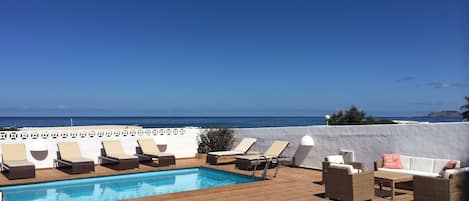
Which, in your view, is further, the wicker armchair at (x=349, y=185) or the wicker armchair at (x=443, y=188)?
the wicker armchair at (x=349, y=185)

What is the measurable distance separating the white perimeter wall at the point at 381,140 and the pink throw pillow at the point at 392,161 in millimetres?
448

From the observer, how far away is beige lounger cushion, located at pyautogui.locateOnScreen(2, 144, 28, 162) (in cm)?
899

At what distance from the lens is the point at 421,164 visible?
708cm

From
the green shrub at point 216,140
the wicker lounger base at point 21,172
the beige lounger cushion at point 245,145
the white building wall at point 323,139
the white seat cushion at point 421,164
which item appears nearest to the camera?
the white seat cushion at point 421,164

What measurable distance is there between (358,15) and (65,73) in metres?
24.5

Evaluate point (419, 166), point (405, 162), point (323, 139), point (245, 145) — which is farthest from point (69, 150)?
point (419, 166)

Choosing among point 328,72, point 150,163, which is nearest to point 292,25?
point 328,72

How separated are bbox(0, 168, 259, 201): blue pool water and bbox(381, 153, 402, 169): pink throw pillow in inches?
108

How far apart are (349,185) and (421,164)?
7.43ft

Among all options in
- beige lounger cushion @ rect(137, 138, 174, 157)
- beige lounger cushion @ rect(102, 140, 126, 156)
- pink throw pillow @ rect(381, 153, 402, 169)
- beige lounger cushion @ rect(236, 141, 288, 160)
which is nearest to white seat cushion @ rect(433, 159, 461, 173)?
pink throw pillow @ rect(381, 153, 402, 169)

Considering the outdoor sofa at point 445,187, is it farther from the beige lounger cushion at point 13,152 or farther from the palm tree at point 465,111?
the palm tree at point 465,111

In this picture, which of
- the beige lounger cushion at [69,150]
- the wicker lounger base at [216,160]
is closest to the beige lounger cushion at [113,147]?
the beige lounger cushion at [69,150]

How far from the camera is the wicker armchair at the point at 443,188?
504 centimetres

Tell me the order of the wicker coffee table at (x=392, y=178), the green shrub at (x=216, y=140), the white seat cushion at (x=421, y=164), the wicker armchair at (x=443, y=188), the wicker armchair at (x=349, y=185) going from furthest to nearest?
the green shrub at (x=216, y=140) < the white seat cushion at (x=421, y=164) < the wicker coffee table at (x=392, y=178) < the wicker armchair at (x=349, y=185) < the wicker armchair at (x=443, y=188)
